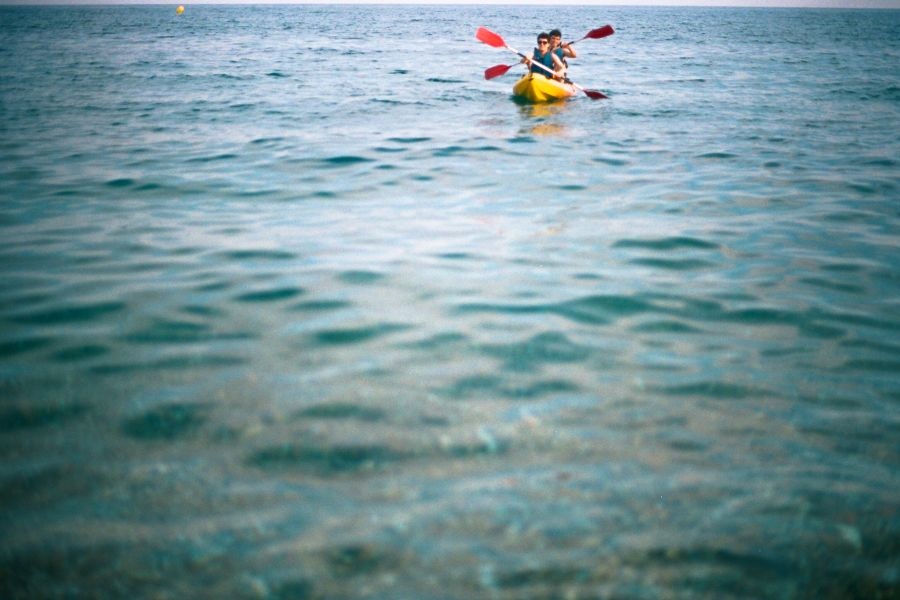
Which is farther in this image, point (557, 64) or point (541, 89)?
point (557, 64)

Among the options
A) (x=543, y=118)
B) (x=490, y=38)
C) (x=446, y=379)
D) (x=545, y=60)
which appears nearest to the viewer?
(x=446, y=379)

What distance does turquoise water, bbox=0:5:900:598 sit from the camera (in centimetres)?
236

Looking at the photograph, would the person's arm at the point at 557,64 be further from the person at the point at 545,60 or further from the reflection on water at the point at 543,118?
the reflection on water at the point at 543,118

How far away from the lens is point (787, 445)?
3.06 metres

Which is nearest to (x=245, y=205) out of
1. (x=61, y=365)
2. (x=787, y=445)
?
(x=61, y=365)

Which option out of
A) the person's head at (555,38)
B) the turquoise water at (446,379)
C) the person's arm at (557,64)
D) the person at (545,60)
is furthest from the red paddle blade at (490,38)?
the turquoise water at (446,379)

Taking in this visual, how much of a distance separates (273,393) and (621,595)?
2.06 m

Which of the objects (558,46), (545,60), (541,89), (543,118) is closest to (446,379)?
(543,118)

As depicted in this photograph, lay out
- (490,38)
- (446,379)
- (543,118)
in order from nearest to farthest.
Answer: (446,379) → (543,118) → (490,38)

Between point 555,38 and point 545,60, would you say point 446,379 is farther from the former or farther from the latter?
point 545,60

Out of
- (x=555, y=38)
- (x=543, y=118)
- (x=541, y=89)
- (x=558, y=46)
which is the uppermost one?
(x=555, y=38)

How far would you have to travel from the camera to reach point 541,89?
571 inches

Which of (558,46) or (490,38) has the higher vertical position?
(490,38)

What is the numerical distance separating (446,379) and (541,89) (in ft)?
41.1
